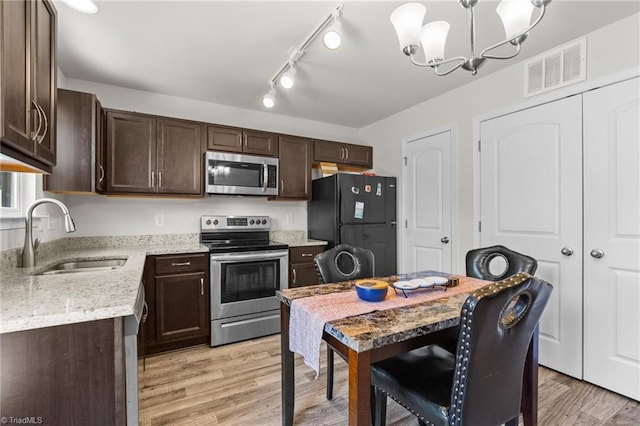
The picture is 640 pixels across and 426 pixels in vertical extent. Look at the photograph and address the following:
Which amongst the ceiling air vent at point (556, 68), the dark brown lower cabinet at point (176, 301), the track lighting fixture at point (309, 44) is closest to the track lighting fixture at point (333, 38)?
the track lighting fixture at point (309, 44)

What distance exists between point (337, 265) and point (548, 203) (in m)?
1.77

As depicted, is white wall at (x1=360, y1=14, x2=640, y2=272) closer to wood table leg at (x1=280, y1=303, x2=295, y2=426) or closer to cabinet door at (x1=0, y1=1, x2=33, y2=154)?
wood table leg at (x1=280, y1=303, x2=295, y2=426)

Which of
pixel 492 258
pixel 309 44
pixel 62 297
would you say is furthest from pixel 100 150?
pixel 492 258

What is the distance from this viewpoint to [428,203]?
3307 millimetres

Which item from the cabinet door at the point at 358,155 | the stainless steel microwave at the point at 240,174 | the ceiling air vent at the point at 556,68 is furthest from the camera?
the cabinet door at the point at 358,155

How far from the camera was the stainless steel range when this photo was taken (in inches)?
109

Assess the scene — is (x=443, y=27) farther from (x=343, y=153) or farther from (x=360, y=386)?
(x=343, y=153)

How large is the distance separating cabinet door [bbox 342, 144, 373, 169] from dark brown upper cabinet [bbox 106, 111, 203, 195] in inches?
71.6

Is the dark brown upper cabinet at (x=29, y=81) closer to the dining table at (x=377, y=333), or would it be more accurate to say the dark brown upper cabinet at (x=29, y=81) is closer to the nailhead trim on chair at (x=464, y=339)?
the dining table at (x=377, y=333)

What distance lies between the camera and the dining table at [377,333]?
1.01 meters

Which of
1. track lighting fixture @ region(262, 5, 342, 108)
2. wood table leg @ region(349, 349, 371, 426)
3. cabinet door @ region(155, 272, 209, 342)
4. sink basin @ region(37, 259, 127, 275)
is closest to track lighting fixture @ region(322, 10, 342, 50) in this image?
track lighting fixture @ region(262, 5, 342, 108)

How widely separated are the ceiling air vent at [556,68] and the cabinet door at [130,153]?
334 centimetres

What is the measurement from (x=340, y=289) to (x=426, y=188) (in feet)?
7.04

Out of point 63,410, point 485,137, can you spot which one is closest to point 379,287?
point 63,410
